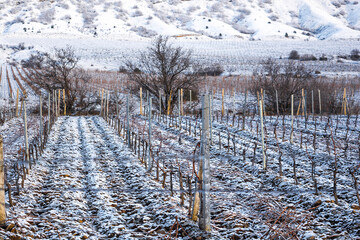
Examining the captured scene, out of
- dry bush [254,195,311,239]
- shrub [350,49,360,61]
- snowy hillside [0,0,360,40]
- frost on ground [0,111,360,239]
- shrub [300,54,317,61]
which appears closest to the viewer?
dry bush [254,195,311,239]

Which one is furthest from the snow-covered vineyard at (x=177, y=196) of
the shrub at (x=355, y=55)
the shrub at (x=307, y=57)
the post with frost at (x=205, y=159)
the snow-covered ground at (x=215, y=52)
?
the shrub at (x=355, y=55)

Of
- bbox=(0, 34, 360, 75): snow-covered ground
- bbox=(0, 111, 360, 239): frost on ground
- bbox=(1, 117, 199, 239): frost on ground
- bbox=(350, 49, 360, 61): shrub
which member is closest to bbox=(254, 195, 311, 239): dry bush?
bbox=(0, 111, 360, 239): frost on ground

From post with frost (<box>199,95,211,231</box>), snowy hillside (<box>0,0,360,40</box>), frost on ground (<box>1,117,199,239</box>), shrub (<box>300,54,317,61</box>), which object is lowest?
frost on ground (<box>1,117,199,239</box>)

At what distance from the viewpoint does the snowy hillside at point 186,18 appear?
89.1 m

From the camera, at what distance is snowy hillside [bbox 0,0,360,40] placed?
292 feet

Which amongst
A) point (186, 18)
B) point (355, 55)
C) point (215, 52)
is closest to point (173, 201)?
point (355, 55)

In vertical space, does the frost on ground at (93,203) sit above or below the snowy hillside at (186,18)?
below

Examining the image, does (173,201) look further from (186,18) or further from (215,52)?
(186,18)

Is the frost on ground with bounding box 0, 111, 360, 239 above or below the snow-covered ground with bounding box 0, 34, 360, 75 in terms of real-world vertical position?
below

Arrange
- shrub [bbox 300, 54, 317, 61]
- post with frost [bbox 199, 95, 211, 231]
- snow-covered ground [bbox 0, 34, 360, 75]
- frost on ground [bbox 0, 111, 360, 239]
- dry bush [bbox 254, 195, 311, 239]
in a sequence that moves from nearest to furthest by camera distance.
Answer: post with frost [bbox 199, 95, 211, 231]
dry bush [bbox 254, 195, 311, 239]
frost on ground [bbox 0, 111, 360, 239]
snow-covered ground [bbox 0, 34, 360, 75]
shrub [bbox 300, 54, 317, 61]

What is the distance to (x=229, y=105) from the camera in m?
24.5

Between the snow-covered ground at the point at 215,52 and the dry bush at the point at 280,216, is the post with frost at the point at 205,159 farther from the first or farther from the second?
the snow-covered ground at the point at 215,52

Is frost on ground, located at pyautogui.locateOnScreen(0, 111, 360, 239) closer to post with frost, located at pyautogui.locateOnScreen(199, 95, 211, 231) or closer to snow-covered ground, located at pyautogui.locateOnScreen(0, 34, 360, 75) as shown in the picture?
post with frost, located at pyautogui.locateOnScreen(199, 95, 211, 231)

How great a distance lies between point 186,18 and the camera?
11806cm
